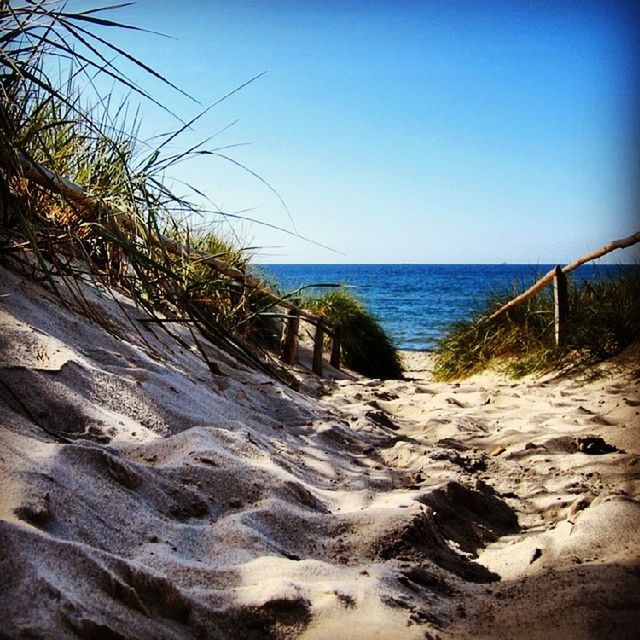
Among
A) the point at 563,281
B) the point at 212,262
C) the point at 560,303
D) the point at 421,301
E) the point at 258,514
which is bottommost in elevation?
the point at 421,301

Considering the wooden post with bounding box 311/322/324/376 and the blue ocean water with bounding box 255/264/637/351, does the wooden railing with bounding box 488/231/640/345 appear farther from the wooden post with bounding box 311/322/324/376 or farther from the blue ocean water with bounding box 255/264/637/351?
the wooden post with bounding box 311/322/324/376

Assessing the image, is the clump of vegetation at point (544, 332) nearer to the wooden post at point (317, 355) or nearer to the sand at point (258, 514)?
the wooden post at point (317, 355)

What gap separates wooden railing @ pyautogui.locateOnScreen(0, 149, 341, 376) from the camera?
6.02 feet

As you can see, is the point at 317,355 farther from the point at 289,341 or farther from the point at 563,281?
the point at 563,281

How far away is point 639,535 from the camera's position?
2.02m

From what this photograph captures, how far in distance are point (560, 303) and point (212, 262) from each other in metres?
4.02

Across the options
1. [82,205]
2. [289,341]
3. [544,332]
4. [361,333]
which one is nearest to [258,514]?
[82,205]

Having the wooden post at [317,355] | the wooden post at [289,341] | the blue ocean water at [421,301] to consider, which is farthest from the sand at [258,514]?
the blue ocean water at [421,301]

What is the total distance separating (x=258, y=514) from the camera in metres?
1.91

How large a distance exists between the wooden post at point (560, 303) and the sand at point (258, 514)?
299 cm

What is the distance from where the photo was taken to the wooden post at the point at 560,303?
655cm

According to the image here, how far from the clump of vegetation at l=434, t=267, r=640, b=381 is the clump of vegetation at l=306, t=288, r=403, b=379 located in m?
0.87

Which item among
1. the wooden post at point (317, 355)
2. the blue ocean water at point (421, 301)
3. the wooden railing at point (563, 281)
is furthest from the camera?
the blue ocean water at point (421, 301)

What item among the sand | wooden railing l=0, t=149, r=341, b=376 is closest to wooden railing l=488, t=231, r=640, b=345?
wooden railing l=0, t=149, r=341, b=376
